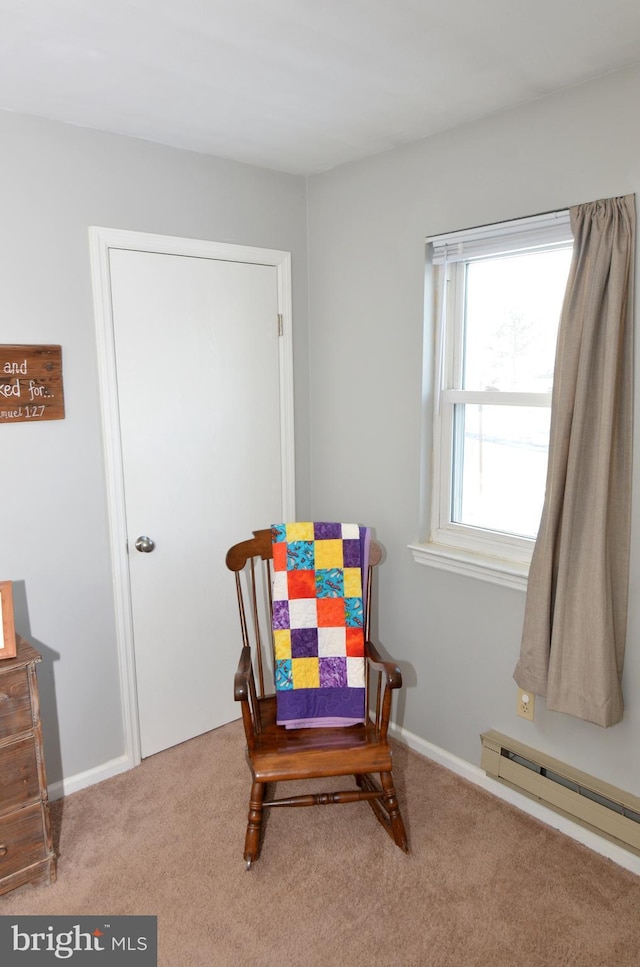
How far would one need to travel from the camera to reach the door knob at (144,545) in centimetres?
252

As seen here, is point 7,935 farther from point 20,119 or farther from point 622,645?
point 20,119

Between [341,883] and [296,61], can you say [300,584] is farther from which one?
[296,61]

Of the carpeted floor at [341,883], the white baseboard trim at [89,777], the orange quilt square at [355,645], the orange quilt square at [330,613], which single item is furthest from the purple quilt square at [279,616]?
the white baseboard trim at [89,777]

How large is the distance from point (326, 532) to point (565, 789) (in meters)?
1.20

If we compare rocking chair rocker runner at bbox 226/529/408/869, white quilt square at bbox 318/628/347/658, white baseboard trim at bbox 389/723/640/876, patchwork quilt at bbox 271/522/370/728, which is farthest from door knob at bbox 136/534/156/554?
white baseboard trim at bbox 389/723/640/876

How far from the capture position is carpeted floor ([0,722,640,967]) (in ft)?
5.83

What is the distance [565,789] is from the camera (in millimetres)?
2170

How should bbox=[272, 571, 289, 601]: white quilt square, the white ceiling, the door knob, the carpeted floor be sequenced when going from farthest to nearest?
the door knob
bbox=[272, 571, 289, 601]: white quilt square
the carpeted floor
the white ceiling

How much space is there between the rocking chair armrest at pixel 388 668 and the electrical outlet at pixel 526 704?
504 mm

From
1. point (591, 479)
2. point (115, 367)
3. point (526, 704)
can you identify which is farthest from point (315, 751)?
point (115, 367)

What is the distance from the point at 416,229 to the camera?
94.9 inches

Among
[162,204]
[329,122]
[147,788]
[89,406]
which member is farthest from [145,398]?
[147,788]

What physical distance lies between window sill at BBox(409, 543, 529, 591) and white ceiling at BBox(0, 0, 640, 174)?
1.53m

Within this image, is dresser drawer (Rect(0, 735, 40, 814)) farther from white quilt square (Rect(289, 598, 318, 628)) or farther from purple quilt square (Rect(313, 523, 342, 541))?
purple quilt square (Rect(313, 523, 342, 541))
